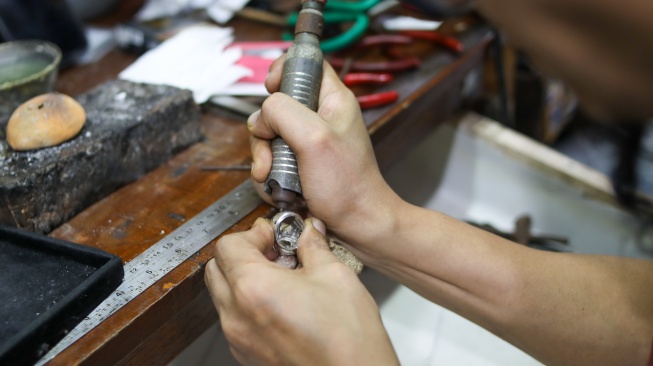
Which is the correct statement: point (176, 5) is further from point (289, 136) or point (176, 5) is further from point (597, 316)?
point (597, 316)

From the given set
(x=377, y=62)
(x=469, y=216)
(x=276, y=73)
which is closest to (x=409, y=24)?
(x=377, y=62)

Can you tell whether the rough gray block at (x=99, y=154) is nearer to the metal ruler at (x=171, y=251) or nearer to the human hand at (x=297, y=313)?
the metal ruler at (x=171, y=251)

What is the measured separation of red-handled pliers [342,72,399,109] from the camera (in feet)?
3.59

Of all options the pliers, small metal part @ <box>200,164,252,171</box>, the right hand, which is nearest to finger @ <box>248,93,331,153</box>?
the right hand

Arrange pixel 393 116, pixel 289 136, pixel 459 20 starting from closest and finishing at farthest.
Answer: pixel 289 136 < pixel 393 116 < pixel 459 20

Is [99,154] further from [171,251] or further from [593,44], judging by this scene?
[593,44]

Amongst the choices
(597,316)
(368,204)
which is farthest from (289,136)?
(597,316)

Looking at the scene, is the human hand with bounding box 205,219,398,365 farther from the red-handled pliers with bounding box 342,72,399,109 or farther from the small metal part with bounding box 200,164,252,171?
the red-handled pliers with bounding box 342,72,399,109

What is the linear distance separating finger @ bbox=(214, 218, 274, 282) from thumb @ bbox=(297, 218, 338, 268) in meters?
0.05

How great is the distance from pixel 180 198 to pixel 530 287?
553mm

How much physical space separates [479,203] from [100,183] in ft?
3.25

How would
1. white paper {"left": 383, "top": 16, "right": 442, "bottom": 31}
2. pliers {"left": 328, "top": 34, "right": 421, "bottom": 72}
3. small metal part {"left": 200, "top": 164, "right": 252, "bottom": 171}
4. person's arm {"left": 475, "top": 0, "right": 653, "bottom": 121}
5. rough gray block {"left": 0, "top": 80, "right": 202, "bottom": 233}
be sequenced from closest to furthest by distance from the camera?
person's arm {"left": 475, "top": 0, "right": 653, "bottom": 121} → rough gray block {"left": 0, "top": 80, "right": 202, "bottom": 233} → small metal part {"left": 200, "top": 164, "right": 252, "bottom": 171} → pliers {"left": 328, "top": 34, "right": 421, "bottom": 72} → white paper {"left": 383, "top": 16, "right": 442, "bottom": 31}

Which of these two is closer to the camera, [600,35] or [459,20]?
[600,35]

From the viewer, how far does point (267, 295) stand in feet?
1.99
